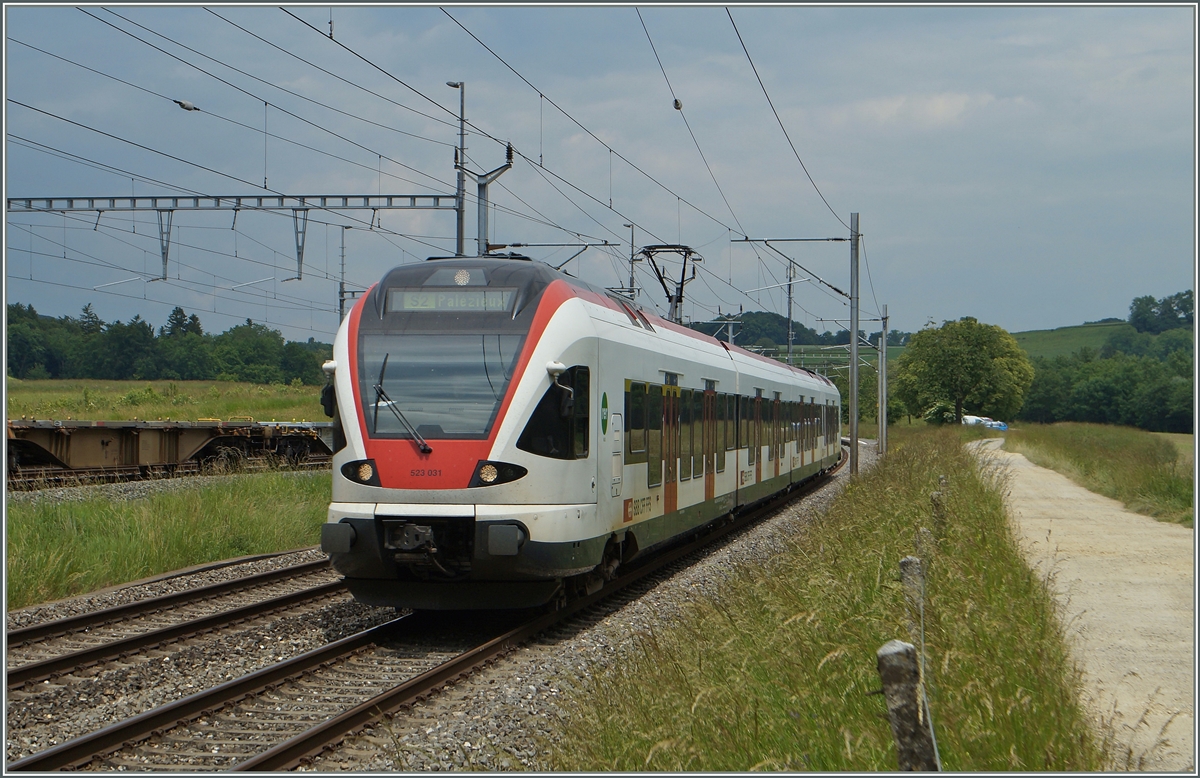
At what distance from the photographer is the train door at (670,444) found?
482 inches

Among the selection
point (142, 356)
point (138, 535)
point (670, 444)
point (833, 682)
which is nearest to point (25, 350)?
point (142, 356)

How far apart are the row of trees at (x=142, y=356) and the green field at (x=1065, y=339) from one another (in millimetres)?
87011

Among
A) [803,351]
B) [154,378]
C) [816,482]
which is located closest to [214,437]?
[816,482]

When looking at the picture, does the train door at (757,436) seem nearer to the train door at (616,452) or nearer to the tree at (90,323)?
the train door at (616,452)

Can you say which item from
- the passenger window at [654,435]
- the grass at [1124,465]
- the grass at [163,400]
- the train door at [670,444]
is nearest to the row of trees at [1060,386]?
the grass at [1124,465]

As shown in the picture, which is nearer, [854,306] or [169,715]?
[169,715]

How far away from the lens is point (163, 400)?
161 ft

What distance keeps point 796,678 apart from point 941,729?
1203mm

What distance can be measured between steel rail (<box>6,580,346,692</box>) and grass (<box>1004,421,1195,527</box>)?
1010cm

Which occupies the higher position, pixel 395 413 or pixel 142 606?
pixel 395 413

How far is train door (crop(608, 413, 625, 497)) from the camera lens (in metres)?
10.2

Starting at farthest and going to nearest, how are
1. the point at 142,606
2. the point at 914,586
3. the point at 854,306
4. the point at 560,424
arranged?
1. the point at 854,306
2. the point at 142,606
3. the point at 560,424
4. the point at 914,586

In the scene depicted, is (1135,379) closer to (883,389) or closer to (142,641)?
(883,389)

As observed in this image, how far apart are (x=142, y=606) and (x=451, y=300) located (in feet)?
13.6
